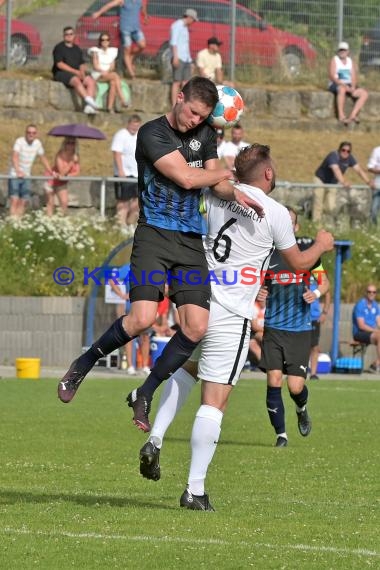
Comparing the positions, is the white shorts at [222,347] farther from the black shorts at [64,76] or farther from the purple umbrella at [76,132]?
the black shorts at [64,76]

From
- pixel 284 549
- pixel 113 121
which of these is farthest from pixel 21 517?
pixel 113 121

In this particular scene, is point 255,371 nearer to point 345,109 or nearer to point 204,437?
point 345,109

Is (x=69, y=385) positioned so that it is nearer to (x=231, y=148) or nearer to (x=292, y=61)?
(x=231, y=148)

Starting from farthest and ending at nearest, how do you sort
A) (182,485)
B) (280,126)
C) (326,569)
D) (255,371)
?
(280,126)
(255,371)
(182,485)
(326,569)

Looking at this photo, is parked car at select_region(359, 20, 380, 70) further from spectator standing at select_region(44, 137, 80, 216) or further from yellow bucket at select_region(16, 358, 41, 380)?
yellow bucket at select_region(16, 358, 41, 380)

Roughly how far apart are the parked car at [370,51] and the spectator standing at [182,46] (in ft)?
14.3

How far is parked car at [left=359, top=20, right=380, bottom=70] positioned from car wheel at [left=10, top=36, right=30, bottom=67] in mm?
7549

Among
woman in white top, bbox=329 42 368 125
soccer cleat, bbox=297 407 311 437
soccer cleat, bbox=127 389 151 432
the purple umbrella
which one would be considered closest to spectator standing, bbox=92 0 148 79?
woman in white top, bbox=329 42 368 125

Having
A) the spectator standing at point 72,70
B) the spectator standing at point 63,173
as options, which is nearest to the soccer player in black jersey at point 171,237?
the spectator standing at point 63,173

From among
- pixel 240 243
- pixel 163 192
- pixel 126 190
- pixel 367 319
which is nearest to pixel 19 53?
pixel 126 190

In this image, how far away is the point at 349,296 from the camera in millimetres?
25156

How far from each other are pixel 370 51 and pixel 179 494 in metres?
22.9

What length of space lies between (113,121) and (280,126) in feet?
13.8

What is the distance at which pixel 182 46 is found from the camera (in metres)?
27.9
